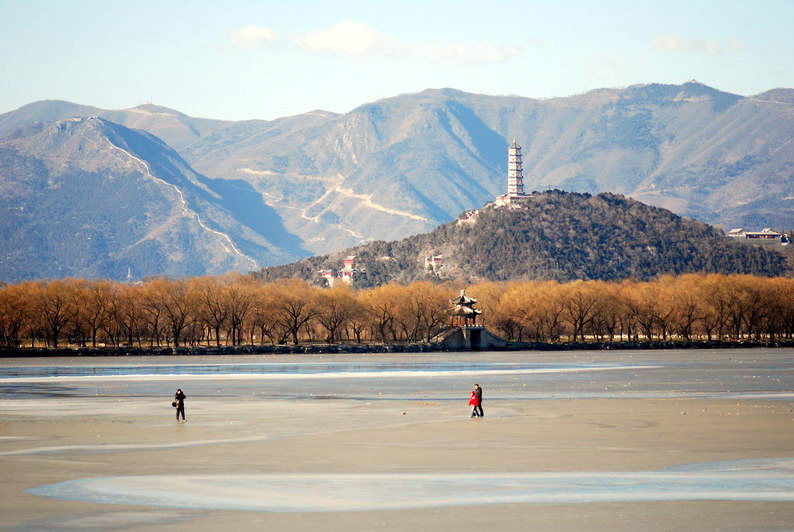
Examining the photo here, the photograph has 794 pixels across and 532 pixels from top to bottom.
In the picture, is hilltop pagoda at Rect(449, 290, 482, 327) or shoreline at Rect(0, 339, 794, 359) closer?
shoreline at Rect(0, 339, 794, 359)

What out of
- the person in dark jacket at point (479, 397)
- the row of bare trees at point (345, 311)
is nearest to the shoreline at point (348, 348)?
the row of bare trees at point (345, 311)

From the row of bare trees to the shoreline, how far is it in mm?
5193

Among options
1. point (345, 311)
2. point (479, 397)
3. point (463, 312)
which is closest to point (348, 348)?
point (345, 311)

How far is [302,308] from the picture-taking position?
174125 millimetres

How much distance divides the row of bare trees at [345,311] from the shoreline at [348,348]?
5193 millimetres

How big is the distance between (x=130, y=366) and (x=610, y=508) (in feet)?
300

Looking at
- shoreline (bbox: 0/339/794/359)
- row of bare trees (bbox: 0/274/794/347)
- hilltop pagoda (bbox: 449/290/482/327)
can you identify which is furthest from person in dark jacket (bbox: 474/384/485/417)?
hilltop pagoda (bbox: 449/290/482/327)

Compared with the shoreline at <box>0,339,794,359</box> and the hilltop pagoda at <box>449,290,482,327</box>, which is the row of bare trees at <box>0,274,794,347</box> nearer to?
the hilltop pagoda at <box>449,290,482,327</box>

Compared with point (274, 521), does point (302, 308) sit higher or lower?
higher

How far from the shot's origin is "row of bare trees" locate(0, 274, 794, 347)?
161 meters

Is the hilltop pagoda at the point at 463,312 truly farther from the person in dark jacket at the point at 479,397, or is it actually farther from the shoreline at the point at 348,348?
the person in dark jacket at the point at 479,397

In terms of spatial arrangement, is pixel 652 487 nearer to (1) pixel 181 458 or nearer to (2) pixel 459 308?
(1) pixel 181 458

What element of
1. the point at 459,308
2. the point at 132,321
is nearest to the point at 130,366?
the point at 132,321

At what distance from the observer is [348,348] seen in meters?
160
